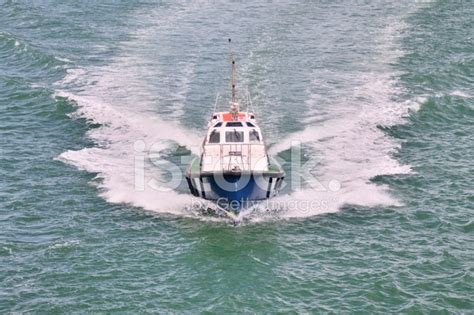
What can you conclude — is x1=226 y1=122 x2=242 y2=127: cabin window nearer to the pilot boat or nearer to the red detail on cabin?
the pilot boat

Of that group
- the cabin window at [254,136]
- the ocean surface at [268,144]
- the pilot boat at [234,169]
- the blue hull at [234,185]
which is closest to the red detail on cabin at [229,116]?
the pilot boat at [234,169]

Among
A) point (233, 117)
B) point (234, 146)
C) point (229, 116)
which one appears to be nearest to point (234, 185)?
point (234, 146)

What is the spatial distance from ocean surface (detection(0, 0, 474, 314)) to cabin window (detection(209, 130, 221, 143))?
353 cm

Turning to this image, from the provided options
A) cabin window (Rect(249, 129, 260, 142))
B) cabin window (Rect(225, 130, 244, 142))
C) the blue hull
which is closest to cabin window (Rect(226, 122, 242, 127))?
cabin window (Rect(225, 130, 244, 142))

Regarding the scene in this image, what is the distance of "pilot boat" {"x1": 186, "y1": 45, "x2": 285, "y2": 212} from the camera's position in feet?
152

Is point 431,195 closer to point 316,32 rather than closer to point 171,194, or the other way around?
point 171,194

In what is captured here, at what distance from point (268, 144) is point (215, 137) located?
7.10 m

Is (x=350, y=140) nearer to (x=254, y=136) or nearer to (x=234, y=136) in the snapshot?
(x=254, y=136)

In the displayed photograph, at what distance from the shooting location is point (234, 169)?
1821 inches

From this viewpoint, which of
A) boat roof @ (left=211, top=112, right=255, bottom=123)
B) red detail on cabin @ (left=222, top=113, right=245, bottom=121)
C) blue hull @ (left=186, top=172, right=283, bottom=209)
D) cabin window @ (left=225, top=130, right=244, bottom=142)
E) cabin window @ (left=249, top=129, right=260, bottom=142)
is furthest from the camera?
red detail on cabin @ (left=222, top=113, right=245, bottom=121)

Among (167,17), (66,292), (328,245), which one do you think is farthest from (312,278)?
(167,17)

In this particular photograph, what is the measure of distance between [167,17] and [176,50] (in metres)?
11.1

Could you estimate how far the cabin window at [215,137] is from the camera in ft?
165

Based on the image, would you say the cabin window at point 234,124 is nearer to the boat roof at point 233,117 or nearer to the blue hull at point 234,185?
the boat roof at point 233,117
